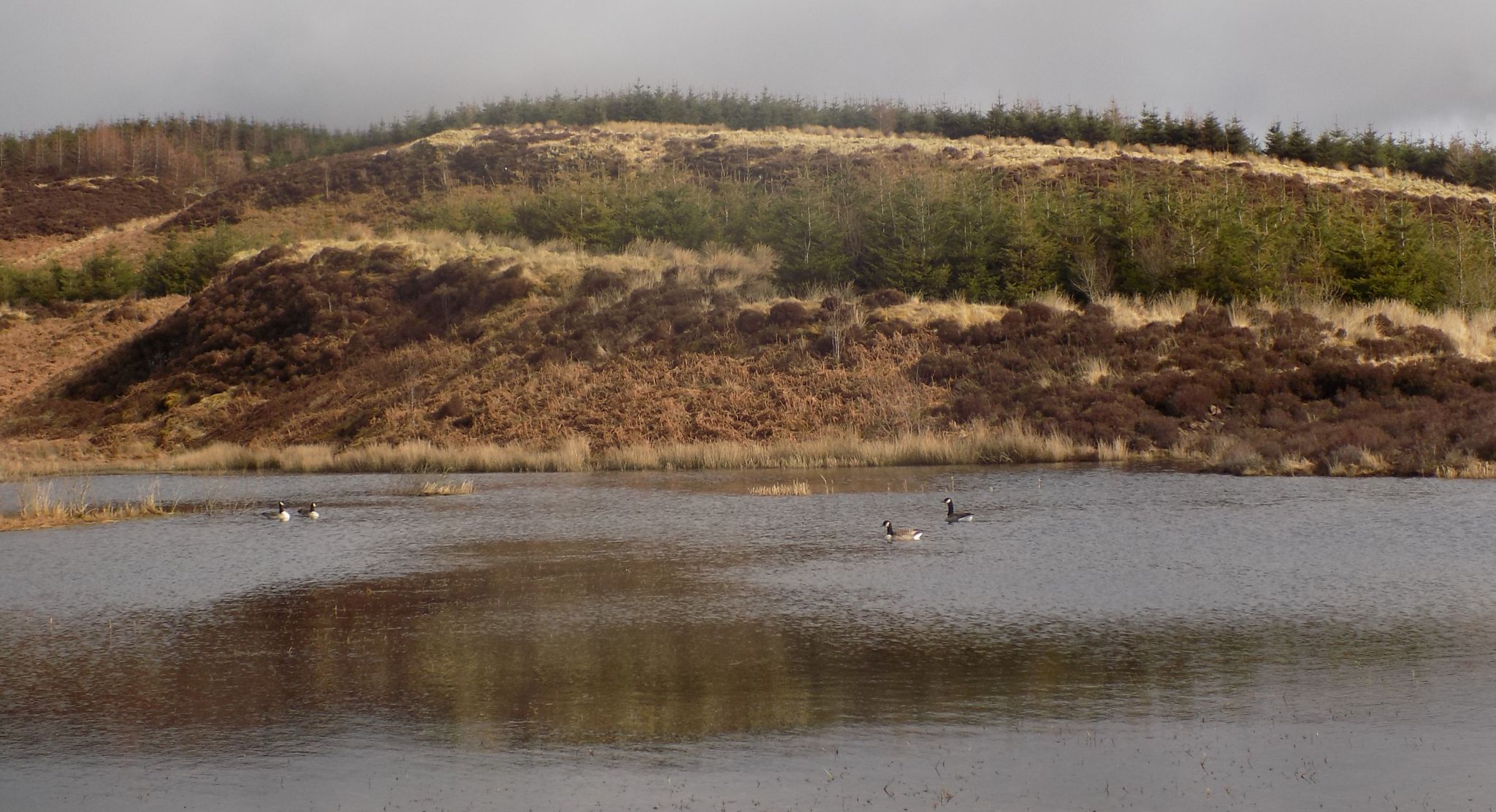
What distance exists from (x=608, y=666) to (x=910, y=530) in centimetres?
870

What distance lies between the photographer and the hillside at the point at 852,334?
35062mm

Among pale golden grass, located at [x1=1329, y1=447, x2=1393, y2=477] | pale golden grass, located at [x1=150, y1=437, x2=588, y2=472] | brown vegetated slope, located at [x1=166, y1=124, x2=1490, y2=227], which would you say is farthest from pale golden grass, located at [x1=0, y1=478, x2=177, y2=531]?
brown vegetated slope, located at [x1=166, y1=124, x2=1490, y2=227]

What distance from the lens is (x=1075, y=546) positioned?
59.9 ft

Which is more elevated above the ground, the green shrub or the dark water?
the green shrub

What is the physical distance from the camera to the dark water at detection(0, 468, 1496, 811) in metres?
8.73

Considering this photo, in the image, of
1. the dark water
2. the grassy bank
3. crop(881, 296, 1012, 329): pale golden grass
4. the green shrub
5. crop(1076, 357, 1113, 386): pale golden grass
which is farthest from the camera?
the green shrub

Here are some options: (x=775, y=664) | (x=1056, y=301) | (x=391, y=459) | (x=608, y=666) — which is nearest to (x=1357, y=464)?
(x=1056, y=301)

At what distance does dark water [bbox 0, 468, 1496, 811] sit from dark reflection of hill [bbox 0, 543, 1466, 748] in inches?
2.2

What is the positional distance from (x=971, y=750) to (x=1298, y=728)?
2679 millimetres

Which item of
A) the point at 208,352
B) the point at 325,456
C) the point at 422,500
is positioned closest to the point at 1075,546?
the point at 422,500

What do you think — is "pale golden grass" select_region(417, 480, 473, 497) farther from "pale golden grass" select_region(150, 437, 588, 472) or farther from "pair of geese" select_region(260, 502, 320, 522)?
"pale golden grass" select_region(150, 437, 588, 472)

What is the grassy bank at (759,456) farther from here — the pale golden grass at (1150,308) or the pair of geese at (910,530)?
the pair of geese at (910,530)

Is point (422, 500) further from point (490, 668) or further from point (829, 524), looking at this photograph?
point (490, 668)

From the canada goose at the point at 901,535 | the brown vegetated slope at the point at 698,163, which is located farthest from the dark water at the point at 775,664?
the brown vegetated slope at the point at 698,163
